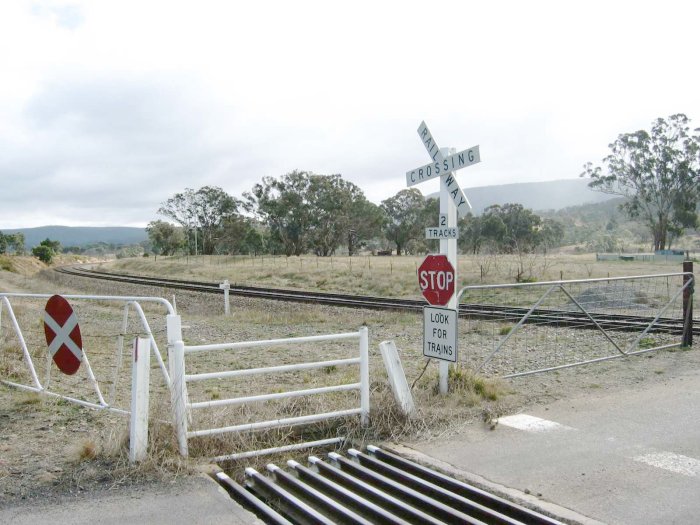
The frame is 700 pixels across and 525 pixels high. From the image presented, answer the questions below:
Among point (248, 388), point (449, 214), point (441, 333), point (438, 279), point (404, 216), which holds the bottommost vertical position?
point (248, 388)

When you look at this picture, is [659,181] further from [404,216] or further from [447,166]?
[447,166]

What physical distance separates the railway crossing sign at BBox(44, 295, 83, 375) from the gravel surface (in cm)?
46

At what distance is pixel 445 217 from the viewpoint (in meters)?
6.48

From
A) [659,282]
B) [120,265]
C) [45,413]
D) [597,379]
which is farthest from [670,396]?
[120,265]

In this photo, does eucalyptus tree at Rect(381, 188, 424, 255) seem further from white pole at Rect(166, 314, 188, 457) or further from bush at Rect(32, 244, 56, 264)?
white pole at Rect(166, 314, 188, 457)

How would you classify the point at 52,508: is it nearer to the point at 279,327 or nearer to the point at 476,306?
the point at 279,327

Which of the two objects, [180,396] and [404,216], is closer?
[180,396]

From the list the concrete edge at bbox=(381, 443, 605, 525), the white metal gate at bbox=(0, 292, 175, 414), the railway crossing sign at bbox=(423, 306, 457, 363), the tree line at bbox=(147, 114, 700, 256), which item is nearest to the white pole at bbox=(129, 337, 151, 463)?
the white metal gate at bbox=(0, 292, 175, 414)

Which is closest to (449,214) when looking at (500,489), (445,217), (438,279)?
(445,217)

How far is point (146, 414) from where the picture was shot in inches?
187

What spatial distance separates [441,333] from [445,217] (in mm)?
1199

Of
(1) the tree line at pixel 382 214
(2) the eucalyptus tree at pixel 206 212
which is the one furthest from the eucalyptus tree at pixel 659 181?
(2) the eucalyptus tree at pixel 206 212

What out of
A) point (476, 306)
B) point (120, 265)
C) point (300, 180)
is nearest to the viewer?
point (476, 306)

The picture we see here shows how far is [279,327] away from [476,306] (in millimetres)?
5492
